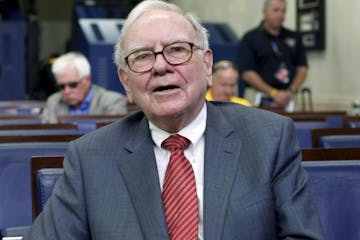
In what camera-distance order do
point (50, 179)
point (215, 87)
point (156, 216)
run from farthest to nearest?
point (215, 87) < point (50, 179) < point (156, 216)

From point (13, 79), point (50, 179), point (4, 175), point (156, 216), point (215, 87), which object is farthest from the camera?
point (13, 79)

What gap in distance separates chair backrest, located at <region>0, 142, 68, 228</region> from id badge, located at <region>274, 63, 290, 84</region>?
4.46 m

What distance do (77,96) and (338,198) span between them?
3779 millimetres

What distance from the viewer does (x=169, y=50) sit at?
2232 millimetres

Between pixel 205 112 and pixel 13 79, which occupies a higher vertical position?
pixel 205 112

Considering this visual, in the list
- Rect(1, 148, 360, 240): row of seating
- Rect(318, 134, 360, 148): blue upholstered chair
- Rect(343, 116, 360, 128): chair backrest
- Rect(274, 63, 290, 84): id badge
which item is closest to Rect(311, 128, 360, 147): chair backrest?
Rect(318, 134, 360, 148): blue upholstered chair

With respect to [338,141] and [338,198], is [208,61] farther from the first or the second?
[338,141]

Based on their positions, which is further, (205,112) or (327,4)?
(327,4)

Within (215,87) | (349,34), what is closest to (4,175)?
(215,87)

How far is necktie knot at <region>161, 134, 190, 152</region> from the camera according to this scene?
7.52 ft

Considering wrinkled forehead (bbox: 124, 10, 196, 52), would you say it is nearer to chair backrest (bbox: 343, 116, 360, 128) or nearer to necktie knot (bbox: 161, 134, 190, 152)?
necktie knot (bbox: 161, 134, 190, 152)

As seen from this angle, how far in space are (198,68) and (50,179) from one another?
660 mm

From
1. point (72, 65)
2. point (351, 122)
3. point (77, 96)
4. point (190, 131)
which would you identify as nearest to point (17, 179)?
point (190, 131)

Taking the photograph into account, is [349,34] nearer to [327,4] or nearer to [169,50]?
[327,4]
